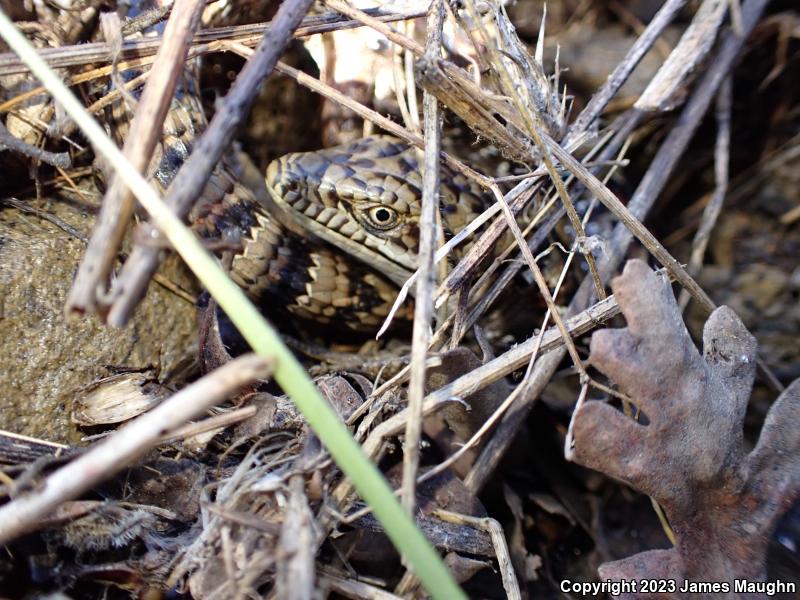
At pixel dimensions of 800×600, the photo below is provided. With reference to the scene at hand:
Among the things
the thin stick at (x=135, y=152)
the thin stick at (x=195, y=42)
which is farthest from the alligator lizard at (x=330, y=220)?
the thin stick at (x=135, y=152)

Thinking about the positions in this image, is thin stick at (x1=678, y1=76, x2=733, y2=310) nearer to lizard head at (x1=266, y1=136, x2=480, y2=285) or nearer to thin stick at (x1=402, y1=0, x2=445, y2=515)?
lizard head at (x1=266, y1=136, x2=480, y2=285)

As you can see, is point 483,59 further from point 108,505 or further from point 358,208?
point 108,505

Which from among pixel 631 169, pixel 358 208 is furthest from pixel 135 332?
pixel 631 169

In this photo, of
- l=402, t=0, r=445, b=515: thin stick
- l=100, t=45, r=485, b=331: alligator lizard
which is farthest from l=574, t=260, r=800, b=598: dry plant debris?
l=100, t=45, r=485, b=331: alligator lizard

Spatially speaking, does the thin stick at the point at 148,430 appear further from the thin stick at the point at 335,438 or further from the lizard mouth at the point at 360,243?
the lizard mouth at the point at 360,243

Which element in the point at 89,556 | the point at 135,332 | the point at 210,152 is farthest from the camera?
the point at 135,332

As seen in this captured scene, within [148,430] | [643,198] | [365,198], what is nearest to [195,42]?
[365,198]
